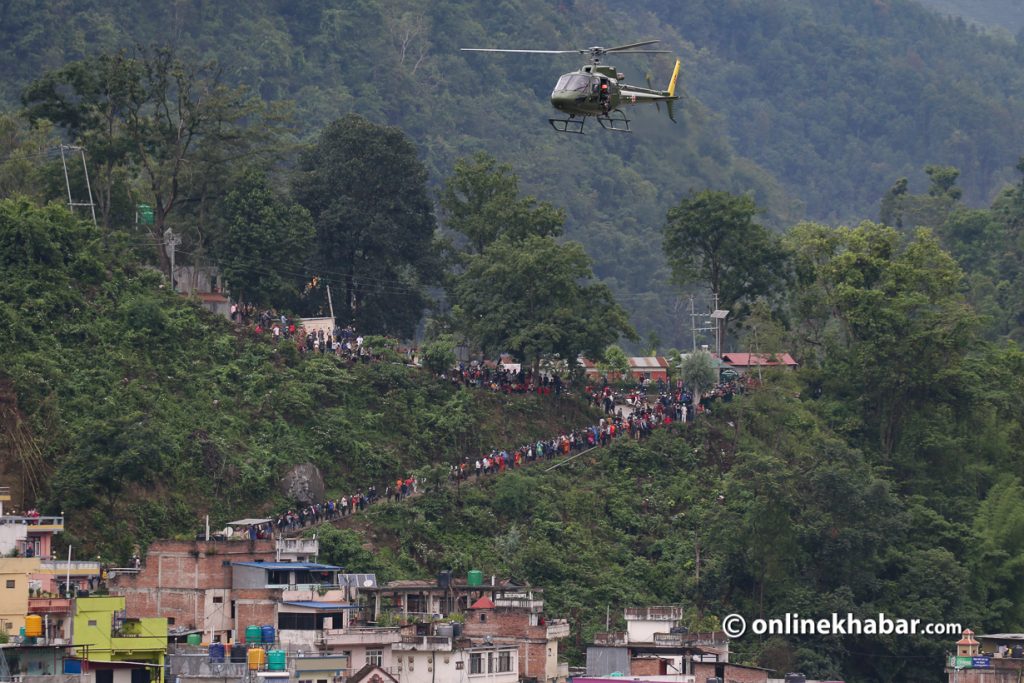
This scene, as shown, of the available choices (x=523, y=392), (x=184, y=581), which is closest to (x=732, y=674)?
(x=184, y=581)

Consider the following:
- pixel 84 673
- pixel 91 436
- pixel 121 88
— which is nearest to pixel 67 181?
pixel 121 88

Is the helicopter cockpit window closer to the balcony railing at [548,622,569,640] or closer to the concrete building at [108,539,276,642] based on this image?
the concrete building at [108,539,276,642]

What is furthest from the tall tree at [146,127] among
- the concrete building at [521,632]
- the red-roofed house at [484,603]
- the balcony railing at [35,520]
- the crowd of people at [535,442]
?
the concrete building at [521,632]

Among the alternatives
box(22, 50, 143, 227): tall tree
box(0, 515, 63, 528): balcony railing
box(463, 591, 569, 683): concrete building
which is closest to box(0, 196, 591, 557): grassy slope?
box(0, 515, 63, 528): balcony railing

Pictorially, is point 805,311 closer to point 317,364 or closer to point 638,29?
point 317,364

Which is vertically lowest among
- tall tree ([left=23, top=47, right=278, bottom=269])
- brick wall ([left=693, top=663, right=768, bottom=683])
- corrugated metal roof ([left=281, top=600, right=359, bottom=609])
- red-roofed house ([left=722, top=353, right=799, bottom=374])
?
brick wall ([left=693, top=663, right=768, bottom=683])

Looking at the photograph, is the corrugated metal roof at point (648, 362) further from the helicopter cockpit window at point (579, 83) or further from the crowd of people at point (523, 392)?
the helicopter cockpit window at point (579, 83)

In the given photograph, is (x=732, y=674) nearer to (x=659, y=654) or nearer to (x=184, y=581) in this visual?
(x=659, y=654)
